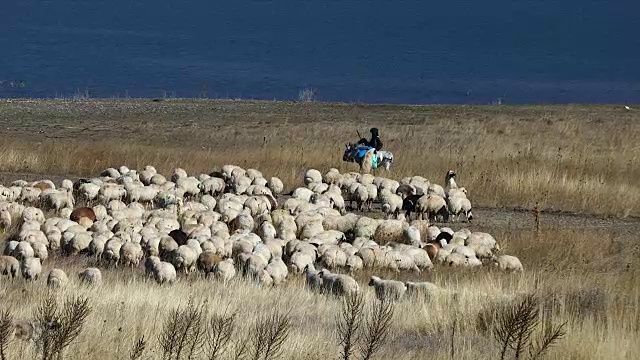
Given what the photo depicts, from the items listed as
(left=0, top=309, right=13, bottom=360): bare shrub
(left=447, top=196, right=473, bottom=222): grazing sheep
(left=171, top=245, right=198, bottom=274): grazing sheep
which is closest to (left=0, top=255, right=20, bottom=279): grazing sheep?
(left=171, top=245, right=198, bottom=274): grazing sheep

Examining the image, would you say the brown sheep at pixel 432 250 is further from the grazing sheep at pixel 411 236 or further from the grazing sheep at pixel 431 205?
the grazing sheep at pixel 431 205

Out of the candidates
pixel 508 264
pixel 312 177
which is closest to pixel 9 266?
pixel 508 264

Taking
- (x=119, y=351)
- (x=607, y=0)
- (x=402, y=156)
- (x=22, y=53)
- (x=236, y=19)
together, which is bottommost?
(x=119, y=351)

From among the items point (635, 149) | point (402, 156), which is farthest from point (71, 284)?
point (635, 149)

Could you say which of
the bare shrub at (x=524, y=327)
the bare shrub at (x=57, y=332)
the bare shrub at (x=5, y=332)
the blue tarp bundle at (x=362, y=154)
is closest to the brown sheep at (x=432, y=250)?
the bare shrub at (x=524, y=327)

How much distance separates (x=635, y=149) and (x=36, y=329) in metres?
21.0

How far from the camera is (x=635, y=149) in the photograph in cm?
2730

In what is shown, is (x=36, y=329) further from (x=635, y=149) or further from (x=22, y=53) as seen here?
(x=22, y=53)

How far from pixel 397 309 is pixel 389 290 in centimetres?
76

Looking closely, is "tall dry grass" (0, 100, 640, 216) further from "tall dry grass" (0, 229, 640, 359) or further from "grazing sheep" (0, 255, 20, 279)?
"grazing sheep" (0, 255, 20, 279)

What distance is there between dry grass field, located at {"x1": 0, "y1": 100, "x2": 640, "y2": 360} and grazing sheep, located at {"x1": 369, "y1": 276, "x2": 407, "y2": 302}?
0.21m

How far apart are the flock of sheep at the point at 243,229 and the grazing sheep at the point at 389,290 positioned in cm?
1

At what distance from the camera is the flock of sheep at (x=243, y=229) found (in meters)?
13.2

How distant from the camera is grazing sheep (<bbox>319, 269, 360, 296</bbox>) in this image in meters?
12.0
